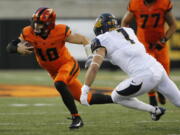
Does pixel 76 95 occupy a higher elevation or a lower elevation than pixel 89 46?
lower

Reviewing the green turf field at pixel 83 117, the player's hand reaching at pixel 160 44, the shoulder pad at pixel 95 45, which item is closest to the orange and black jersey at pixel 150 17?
the player's hand reaching at pixel 160 44

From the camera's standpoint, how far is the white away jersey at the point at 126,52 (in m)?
5.88

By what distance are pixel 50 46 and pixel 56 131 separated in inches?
38.8

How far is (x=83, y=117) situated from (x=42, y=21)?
→ 1667 millimetres

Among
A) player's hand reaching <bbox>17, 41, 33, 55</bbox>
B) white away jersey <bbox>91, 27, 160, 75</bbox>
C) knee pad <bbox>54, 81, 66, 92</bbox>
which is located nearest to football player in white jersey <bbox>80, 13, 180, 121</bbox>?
white away jersey <bbox>91, 27, 160, 75</bbox>

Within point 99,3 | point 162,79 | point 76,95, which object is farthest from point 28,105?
point 99,3

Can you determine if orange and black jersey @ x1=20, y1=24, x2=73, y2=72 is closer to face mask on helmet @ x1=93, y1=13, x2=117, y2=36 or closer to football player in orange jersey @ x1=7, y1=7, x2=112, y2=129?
football player in orange jersey @ x1=7, y1=7, x2=112, y2=129

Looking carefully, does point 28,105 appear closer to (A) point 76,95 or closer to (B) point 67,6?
(A) point 76,95

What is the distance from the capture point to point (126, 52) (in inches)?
231

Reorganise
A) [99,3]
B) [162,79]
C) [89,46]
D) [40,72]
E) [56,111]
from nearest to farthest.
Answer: [162,79], [89,46], [56,111], [40,72], [99,3]

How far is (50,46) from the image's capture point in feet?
21.3

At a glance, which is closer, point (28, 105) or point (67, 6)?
point (28, 105)

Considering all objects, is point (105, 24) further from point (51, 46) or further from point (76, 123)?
point (76, 123)

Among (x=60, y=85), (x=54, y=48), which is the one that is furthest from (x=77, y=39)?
(x=60, y=85)
